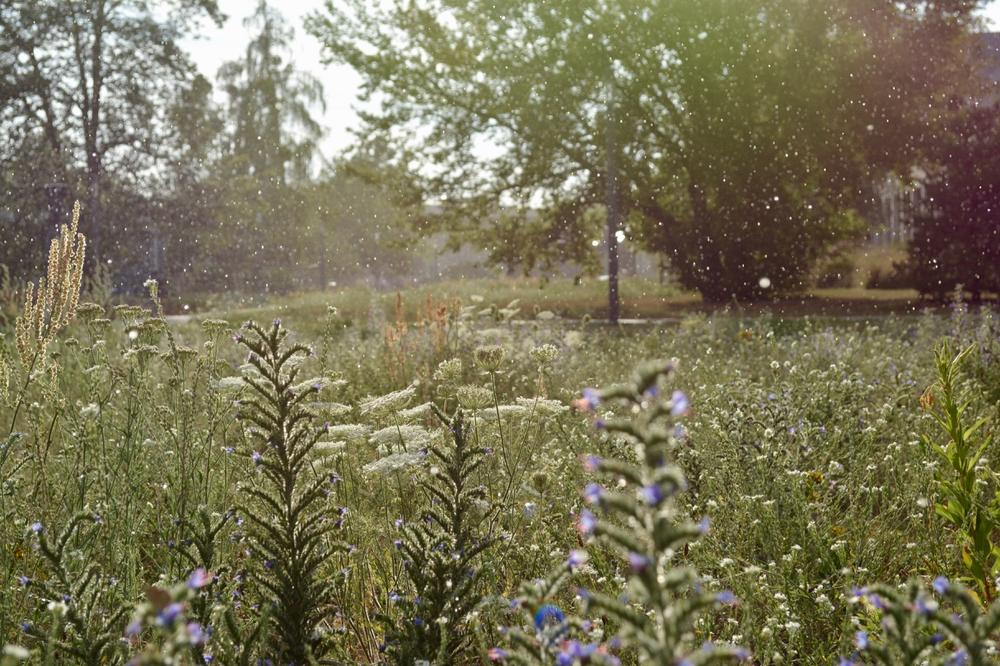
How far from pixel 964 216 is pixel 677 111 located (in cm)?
731

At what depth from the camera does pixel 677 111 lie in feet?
74.8

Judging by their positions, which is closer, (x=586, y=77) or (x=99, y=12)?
(x=586, y=77)

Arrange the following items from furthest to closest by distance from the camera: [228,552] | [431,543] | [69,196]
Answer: [69,196], [228,552], [431,543]

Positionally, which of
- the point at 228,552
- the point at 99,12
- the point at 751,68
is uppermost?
the point at 99,12

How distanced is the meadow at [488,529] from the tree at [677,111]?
16687mm

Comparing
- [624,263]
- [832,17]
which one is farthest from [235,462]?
[624,263]

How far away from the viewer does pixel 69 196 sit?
27516 mm

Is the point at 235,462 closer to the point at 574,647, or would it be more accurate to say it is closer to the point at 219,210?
the point at 574,647

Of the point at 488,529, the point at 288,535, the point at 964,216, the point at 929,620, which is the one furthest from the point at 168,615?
the point at 964,216

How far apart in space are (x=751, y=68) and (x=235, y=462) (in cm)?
1965

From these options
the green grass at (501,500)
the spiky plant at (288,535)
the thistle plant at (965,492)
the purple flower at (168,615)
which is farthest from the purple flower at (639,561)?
the thistle plant at (965,492)

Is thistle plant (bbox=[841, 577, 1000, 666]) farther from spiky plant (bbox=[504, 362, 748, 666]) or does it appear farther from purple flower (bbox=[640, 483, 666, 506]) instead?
purple flower (bbox=[640, 483, 666, 506])

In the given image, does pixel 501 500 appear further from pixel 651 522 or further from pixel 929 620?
pixel 651 522

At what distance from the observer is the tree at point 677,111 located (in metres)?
21.1
